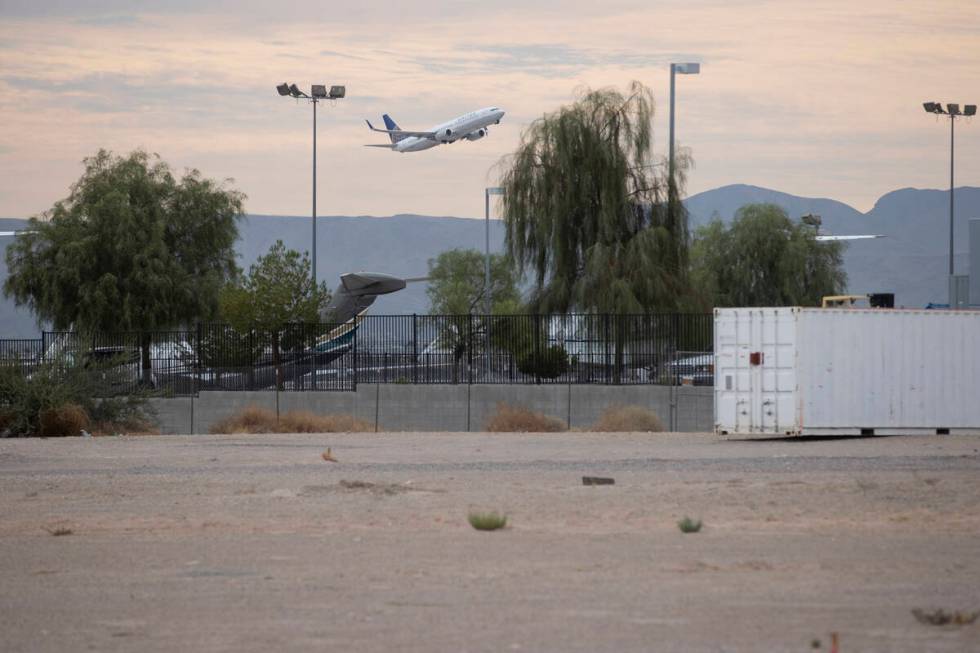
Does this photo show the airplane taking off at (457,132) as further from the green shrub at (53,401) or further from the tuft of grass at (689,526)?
the tuft of grass at (689,526)

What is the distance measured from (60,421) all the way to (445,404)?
11.6m

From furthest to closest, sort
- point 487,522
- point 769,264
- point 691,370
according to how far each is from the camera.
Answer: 1. point 769,264
2. point 691,370
3. point 487,522

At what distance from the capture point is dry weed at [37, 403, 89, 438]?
36094 mm

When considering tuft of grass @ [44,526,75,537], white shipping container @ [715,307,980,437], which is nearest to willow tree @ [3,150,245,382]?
white shipping container @ [715,307,980,437]

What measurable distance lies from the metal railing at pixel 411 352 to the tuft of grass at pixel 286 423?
3.03 m

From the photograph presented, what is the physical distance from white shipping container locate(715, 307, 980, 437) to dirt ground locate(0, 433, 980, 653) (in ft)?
12.4

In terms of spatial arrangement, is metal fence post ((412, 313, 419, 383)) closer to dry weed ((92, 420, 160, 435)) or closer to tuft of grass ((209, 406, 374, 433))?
tuft of grass ((209, 406, 374, 433))

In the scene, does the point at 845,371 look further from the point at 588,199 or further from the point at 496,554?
the point at 588,199

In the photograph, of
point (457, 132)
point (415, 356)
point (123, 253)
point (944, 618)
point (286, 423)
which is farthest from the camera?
point (457, 132)

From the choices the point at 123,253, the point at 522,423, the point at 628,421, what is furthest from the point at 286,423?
the point at 123,253

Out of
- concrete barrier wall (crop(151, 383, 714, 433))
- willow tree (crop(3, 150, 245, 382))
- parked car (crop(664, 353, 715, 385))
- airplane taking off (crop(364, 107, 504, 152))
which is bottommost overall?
concrete barrier wall (crop(151, 383, 714, 433))

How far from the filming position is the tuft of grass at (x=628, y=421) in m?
37.3

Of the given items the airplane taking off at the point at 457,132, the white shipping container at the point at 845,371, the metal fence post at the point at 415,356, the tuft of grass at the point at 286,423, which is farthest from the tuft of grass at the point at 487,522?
the airplane taking off at the point at 457,132

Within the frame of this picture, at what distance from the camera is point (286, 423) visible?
3916cm
